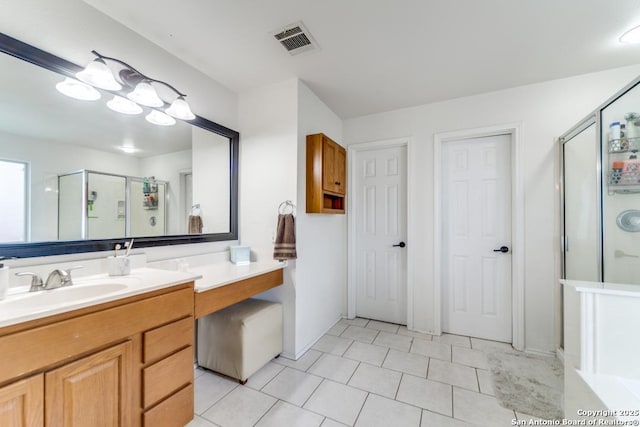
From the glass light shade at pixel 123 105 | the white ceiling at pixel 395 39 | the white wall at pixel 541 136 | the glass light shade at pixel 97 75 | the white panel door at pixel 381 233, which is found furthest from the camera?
the white panel door at pixel 381 233

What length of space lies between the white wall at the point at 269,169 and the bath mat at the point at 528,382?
1594mm

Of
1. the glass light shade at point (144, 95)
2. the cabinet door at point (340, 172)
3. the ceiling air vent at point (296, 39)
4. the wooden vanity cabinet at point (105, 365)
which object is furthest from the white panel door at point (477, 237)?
the glass light shade at point (144, 95)

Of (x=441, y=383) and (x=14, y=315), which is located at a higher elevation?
(x=14, y=315)

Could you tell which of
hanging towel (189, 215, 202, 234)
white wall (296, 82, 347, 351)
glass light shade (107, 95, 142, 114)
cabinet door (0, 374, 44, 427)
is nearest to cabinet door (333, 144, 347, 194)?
white wall (296, 82, 347, 351)

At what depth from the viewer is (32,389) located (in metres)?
0.91

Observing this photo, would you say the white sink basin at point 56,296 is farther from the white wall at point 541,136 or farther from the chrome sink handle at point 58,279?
the white wall at point 541,136

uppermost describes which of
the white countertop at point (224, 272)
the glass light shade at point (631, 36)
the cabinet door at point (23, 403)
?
the glass light shade at point (631, 36)

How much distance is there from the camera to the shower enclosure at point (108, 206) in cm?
144

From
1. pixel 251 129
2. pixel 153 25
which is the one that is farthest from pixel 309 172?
pixel 153 25

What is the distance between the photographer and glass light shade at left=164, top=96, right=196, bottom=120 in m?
1.88

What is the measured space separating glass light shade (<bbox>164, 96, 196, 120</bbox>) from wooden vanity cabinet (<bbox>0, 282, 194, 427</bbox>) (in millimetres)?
1245

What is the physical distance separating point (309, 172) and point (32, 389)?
78.7 inches

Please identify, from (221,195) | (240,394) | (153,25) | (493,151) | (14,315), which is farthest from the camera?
(493,151)

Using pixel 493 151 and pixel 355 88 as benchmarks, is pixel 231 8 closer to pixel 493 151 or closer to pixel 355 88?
pixel 355 88
